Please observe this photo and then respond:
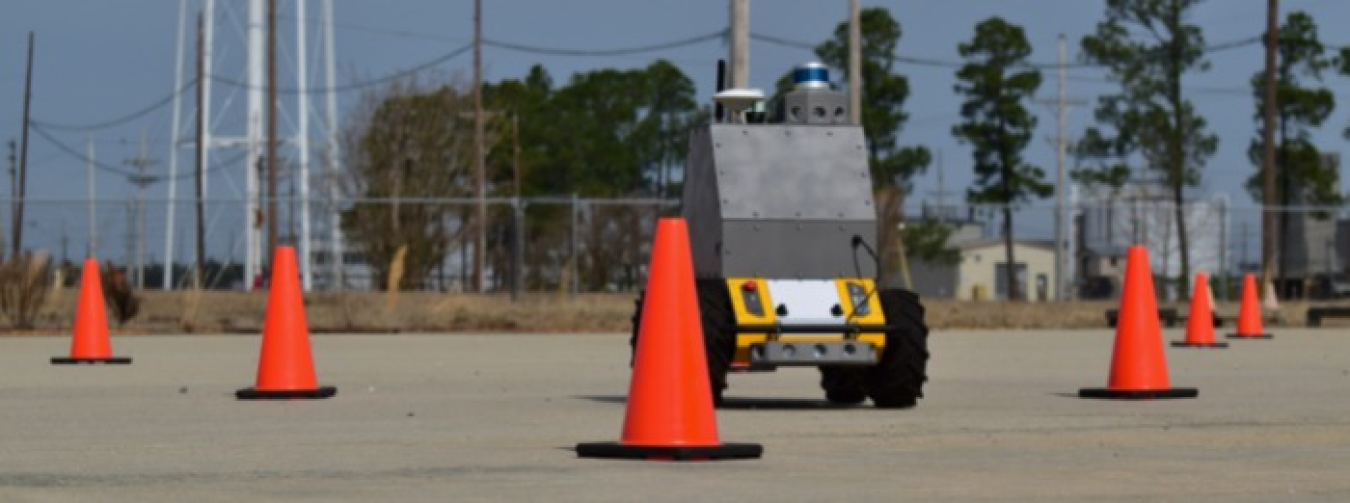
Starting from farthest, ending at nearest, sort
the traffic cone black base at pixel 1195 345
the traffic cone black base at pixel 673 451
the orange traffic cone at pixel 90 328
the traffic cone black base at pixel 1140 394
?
the traffic cone black base at pixel 1195 345 → the orange traffic cone at pixel 90 328 → the traffic cone black base at pixel 1140 394 → the traffic cone black base at pixel 673 451

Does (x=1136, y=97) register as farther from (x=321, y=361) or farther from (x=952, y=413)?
(x=952, y=413)

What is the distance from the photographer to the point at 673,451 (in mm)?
10648

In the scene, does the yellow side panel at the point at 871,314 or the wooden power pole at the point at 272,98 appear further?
the wooden power pole at the point at 272,98

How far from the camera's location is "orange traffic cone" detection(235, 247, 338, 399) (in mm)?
16109

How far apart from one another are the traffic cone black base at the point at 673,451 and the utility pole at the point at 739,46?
20110mm

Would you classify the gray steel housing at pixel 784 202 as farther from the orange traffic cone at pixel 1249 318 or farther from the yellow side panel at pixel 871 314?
the orange traffic cone at pixel 1249 318

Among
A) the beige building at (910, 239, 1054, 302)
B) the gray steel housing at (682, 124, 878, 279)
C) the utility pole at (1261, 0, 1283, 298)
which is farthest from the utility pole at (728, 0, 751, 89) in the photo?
the beige building at (910, 239, 1054, 302)

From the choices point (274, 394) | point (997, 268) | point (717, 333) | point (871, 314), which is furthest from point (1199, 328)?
point (997, 268)

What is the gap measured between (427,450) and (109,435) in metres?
1.88

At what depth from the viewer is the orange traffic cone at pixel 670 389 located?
10.8 metres

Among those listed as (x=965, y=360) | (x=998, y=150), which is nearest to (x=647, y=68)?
(x=998, y=150)

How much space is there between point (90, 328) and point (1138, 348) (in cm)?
937

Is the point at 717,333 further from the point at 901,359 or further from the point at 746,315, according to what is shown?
the point at 901,359

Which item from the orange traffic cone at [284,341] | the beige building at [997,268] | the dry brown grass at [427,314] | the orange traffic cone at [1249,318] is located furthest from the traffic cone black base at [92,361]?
the beige building at [997,268]
